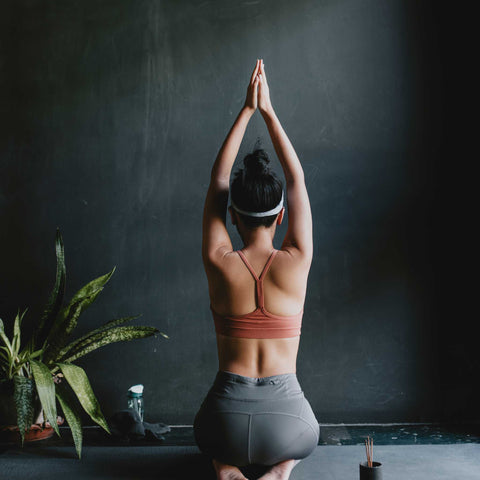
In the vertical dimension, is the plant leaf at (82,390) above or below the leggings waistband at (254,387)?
below

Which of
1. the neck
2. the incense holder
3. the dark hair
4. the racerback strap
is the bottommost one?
the incense holder

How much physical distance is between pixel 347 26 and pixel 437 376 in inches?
85.0

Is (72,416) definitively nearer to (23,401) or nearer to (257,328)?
(23,401)

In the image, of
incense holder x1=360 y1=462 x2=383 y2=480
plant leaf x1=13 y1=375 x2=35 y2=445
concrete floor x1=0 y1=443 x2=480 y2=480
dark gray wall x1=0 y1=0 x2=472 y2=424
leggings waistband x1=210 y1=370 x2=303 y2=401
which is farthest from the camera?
dark gray wall x1=0 y1=0 x2=472 y2=424

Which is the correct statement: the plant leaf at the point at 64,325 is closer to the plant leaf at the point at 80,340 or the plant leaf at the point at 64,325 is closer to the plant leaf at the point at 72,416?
the plant leaf at the point at 80,340

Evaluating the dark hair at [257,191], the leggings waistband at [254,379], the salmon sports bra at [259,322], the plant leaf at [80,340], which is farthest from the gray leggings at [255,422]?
the plant leaf at [80,340]

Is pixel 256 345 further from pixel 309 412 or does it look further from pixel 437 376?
pixel 437 376

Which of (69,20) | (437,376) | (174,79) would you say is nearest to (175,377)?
(437,376)

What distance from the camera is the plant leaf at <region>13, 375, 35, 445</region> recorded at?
250 cm

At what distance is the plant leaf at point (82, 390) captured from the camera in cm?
260

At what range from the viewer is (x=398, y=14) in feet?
10.6

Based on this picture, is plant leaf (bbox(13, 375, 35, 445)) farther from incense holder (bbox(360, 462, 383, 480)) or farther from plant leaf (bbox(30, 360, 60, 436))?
incense holder (bbox(360, 462, 383, 480))

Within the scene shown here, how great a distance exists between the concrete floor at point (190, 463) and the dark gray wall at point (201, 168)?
49cm

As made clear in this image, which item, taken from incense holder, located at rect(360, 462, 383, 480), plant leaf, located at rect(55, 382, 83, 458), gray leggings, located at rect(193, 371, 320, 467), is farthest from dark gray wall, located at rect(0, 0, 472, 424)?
incense holder, located at rect(360, 462, 383, 480)
